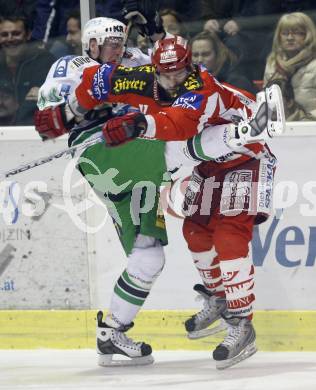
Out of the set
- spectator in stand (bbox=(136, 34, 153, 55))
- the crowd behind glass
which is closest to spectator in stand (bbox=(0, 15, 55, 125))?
the crowd behind glass

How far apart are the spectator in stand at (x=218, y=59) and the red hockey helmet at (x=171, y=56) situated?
0.61m

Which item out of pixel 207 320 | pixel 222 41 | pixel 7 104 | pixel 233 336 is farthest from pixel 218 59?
pixel 233 336

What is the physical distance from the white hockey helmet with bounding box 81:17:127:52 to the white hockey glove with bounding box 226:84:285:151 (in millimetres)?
739

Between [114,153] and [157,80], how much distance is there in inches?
18.0

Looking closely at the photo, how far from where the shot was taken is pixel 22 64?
638 centimetres

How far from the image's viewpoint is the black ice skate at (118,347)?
5.80 m

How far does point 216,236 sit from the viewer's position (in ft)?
18.5

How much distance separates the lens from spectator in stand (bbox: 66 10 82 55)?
247 inches

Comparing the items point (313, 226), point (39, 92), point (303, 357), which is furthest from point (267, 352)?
point (39, 92)

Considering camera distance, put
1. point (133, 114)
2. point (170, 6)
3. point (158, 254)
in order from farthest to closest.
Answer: point (170, 6) → point (158, 254) → point (133, 114)

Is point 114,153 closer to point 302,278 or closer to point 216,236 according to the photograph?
point 216,236

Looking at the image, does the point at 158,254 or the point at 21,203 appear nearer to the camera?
the point at 158,254

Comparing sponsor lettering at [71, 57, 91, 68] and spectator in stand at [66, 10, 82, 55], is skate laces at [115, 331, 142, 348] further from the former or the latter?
spectator in stand at [66, 10, 82, 55]

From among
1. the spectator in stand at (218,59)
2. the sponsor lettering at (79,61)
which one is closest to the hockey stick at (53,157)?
the sponsor lettering at (79,61)
